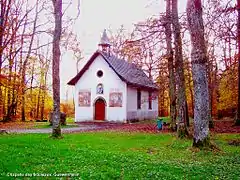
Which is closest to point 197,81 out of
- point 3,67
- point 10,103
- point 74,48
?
point 3,67

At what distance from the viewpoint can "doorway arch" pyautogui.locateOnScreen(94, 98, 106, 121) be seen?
36188 mm

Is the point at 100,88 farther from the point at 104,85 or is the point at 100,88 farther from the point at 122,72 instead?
the point at 122,72

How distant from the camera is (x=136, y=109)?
38.2m

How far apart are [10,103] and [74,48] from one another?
16175 millimetres

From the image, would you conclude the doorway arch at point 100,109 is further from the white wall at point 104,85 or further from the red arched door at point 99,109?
the white wall at point 104,85

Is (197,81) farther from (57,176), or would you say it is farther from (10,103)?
(10,103)

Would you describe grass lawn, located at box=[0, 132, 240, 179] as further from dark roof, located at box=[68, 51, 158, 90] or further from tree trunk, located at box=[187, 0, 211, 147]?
dark roof, located at box=[68, 51, 158, 90]

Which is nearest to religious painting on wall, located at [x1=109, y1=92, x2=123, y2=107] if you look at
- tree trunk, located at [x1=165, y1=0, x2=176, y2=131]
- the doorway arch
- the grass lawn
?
the doorway arch

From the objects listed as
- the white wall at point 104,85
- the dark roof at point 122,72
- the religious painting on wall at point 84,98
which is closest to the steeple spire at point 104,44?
the dark roof at point 122,72

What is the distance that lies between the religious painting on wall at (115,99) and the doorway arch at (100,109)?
91cm

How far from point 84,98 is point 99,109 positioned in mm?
2260

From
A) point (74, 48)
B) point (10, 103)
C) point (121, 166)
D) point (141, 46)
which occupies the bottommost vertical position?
point (121, 166)

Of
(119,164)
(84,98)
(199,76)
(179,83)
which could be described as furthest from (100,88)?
(119,164)

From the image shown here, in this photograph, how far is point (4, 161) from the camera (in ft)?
28.4
